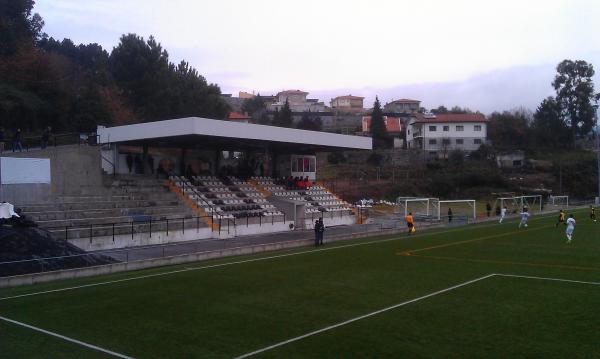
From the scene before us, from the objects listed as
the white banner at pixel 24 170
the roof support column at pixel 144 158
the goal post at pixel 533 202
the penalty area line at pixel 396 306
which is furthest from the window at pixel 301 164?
the penalty area line at pixel 396 306

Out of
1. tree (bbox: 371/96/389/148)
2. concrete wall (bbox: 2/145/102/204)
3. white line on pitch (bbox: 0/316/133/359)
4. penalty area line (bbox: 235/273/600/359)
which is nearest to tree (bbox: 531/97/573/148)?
tree (bbox: 371/96/389/148)

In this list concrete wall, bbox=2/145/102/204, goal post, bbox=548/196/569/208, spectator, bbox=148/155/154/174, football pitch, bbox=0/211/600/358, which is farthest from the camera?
goal post, bbox=548/196/569/208

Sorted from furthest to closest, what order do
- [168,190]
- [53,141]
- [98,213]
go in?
1. [168,190]
2. [53,141]
3. [98,213]

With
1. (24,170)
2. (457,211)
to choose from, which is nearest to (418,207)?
(457,211)

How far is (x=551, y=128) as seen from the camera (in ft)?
337

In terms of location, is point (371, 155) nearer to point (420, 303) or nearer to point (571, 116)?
point (571, 116)

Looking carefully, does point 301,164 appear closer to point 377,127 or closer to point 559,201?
point 559,201

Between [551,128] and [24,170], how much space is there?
95.4 m

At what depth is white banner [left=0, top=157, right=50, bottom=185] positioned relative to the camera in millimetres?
28984

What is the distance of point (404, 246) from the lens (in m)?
29.3

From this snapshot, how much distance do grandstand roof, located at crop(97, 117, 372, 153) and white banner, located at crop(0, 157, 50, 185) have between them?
6.14 meters

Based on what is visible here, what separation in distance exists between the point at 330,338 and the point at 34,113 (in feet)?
154

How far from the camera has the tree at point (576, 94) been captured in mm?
102312

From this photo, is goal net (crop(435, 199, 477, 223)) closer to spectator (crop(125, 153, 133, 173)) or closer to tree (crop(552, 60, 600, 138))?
spectator (crop(125, 153, 133, 173))
